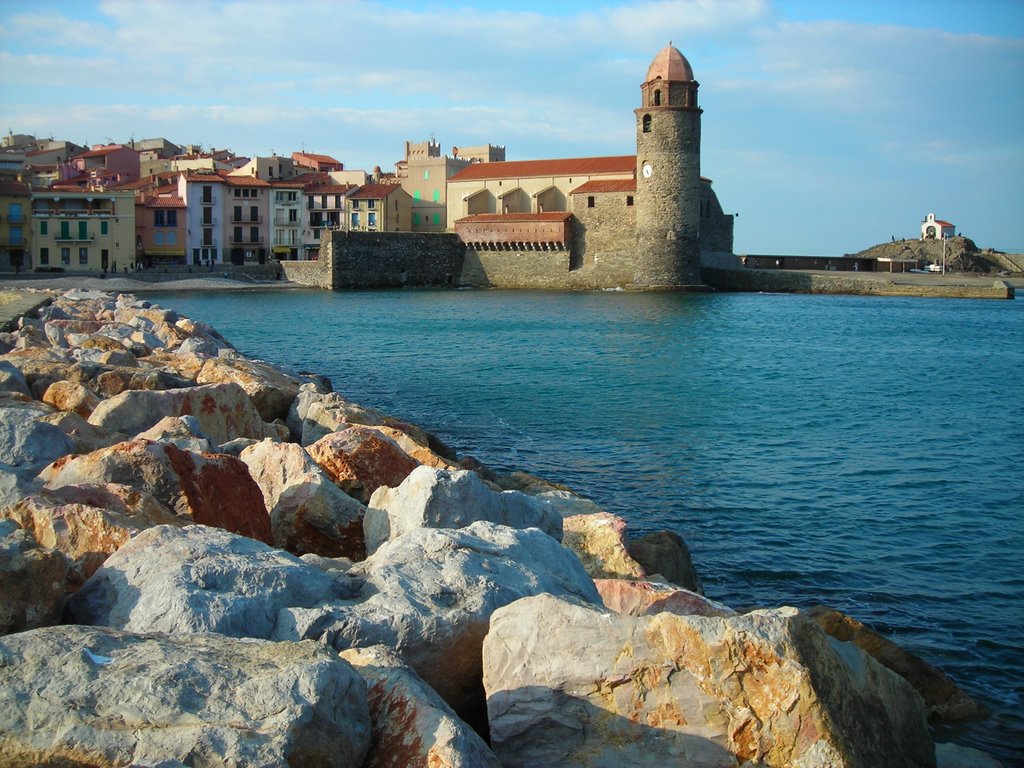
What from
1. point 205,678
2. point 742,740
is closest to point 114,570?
point 205,678

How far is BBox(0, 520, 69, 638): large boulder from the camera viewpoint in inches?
107

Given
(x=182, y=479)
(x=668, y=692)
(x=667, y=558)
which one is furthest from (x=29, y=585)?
(x=667, y=558)

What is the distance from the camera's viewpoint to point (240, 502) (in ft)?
13.7

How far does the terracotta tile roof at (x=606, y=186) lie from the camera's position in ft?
154

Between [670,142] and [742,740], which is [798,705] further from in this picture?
[670,142]

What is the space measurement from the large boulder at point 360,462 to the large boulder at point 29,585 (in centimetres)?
202

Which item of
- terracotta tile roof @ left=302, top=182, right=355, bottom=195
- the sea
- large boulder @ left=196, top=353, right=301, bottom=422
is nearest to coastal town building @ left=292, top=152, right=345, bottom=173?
terracotta tile roof @ left=302, top=182, right=355, bottom=195

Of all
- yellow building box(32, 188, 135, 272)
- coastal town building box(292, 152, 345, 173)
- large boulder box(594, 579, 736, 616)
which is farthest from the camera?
coastal town building box(292, 152, 345, 173)

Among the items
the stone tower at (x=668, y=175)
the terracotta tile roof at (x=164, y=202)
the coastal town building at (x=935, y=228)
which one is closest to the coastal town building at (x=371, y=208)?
the terracotta tile roof at (x=164, y=202)

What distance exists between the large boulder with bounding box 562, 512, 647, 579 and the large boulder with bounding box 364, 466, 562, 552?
21.4 inches

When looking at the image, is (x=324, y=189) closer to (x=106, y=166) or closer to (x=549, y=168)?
(x=549, y=168)

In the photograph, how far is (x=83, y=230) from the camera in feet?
141

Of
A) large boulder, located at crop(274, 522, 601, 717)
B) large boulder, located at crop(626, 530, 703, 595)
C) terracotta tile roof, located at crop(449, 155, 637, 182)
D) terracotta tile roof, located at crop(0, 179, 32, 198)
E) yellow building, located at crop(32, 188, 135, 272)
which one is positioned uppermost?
terracotta tile roof, located at crop(449, 155, 637, 182)

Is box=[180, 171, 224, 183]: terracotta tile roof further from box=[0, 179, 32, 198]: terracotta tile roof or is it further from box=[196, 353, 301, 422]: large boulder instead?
box=[196, 353, 301, 422]: large boulder
